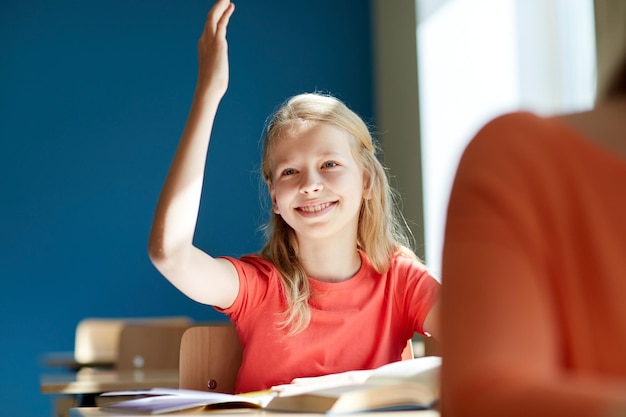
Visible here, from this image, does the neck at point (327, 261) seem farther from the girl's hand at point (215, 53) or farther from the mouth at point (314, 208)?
the girl's hand at point (215, 53)

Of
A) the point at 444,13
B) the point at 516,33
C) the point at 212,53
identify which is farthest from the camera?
the point at 444,13

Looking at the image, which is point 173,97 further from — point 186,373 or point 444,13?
point 186,373

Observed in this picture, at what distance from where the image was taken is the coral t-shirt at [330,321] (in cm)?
165

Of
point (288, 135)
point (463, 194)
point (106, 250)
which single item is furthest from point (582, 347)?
point (106, 250)

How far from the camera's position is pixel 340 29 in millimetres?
6395

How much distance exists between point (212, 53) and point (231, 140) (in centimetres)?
476

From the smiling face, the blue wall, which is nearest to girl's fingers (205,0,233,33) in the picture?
the smiling face

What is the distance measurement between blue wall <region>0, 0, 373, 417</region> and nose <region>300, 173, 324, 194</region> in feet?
14.0

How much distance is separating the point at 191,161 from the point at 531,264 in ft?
3.14

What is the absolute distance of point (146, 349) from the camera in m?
3.44

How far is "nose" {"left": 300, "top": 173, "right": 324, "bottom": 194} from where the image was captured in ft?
5.72

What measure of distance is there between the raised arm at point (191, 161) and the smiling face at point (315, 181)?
306mm

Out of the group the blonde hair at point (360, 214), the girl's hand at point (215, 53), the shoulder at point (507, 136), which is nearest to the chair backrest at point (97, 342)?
the blonde hair at point (360, 214)

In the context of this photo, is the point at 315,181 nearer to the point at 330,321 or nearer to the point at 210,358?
the point at 330,321
